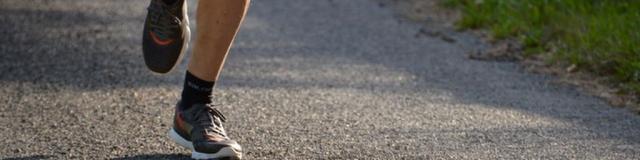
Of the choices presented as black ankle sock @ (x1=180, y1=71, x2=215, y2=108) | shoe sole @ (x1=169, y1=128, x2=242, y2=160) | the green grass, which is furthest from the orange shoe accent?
the green grass

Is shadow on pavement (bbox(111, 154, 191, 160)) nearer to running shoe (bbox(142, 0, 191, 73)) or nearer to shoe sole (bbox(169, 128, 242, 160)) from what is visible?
shoe sole (bbox(169, 128, 242, 160))

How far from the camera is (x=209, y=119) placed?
12.1 feet

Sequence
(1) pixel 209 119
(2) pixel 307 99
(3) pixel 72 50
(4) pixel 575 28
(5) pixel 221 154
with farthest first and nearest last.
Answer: (4) pixel 575 28 → (3) pixel 72 50 → (2) pixel 307 99 → (1) pixel 209 119 → (5) pixel 221 154

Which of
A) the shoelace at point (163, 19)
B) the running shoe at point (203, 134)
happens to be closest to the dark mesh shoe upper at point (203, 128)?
the running shoe at point (203, 134)

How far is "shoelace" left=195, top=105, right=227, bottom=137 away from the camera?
3.65m

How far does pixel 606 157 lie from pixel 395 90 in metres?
1.52

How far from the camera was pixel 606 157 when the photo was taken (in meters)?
3.91

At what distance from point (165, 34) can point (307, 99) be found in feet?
4.24

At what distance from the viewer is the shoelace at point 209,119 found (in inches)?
144

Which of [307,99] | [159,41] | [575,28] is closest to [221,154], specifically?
[159,41]

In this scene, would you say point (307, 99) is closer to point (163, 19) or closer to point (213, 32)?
point (163, 19)

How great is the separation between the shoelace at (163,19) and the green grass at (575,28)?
2.43 metres

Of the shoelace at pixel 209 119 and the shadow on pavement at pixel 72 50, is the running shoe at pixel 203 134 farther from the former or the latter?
the shadow on pavement at pixel 72 50

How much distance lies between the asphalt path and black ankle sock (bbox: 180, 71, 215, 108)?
0.62 feet
